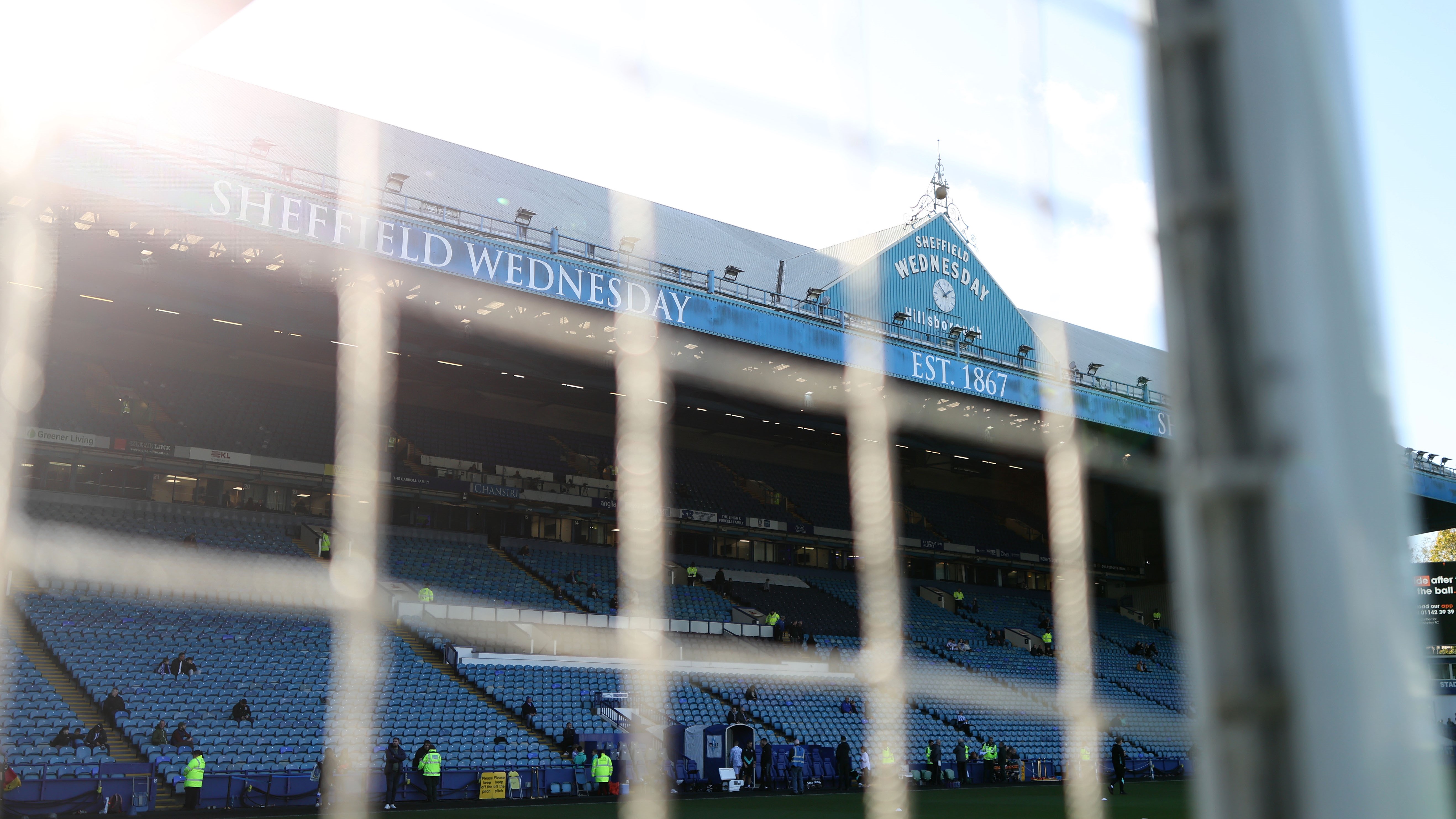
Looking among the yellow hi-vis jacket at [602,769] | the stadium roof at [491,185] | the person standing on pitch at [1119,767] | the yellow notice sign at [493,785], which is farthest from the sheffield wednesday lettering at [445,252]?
the person standing on pitch at [1119,767]

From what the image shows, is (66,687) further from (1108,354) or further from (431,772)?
(1108,354)

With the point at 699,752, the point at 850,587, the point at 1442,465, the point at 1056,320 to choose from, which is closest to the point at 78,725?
the point at 699,752

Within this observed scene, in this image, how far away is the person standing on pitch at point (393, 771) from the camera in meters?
21.6

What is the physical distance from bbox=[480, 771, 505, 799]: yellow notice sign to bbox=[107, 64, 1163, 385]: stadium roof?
1282cm

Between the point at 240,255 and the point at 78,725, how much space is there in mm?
11469

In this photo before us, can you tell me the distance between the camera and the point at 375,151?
34.7m

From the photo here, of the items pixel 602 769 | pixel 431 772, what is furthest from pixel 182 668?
pixel 602 769

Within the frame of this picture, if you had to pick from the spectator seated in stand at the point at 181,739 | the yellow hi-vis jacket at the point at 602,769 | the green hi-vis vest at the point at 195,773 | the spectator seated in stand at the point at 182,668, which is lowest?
the yellow hi-vis jacket at the point at 602,769

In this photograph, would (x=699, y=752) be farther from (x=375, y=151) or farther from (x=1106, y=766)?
(x=375, y=151)

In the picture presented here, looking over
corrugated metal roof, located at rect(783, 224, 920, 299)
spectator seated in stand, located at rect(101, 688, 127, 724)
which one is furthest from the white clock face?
spectator seated in stand, located at rect(101, 688, 127, 724)

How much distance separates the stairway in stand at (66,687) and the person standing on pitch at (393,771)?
3.73m

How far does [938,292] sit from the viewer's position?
3797 cm

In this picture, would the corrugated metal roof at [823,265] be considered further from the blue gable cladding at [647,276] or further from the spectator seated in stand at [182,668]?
the spectator seated in stand at [182,668]

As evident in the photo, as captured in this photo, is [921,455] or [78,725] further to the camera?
[921,455]
